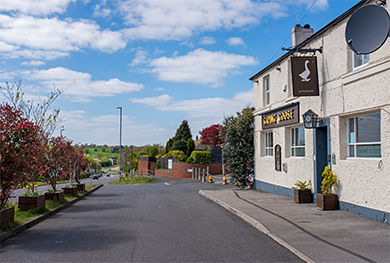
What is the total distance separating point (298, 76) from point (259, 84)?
22.4 ft

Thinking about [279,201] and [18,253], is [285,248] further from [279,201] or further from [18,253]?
[279,201]

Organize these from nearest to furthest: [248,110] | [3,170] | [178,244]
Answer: [178,244] → [3,170] → [248,110]

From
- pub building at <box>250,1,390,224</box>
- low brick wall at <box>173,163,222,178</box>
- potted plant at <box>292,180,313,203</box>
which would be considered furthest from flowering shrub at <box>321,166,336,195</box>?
low brick wall at <box>173,163,222,178</box>

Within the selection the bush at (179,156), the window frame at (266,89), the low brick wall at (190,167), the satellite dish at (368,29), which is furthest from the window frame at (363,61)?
the bush at (179,156)

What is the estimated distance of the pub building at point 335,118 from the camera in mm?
9430

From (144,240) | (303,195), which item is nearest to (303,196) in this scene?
(303,195)

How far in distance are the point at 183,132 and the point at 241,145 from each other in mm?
42910

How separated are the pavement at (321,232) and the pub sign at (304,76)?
3907 millimetres

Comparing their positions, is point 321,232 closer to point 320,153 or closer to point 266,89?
point 320,153

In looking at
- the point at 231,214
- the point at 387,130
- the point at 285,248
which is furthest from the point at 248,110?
the point at 285,248

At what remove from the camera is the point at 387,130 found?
9023 millimetres

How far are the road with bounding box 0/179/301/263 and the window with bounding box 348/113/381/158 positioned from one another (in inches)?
157

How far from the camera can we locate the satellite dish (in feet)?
26.3

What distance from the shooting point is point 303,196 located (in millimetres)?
13336
